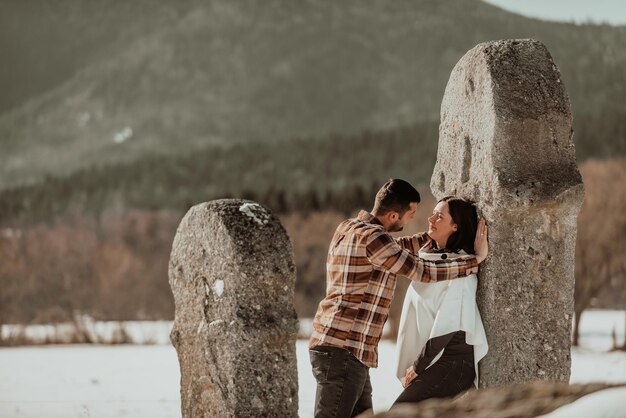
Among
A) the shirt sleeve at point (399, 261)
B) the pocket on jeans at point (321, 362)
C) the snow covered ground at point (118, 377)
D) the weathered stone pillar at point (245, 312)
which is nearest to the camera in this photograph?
the shirt sleeve at point (399, 261)

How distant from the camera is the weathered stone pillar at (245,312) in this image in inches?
297

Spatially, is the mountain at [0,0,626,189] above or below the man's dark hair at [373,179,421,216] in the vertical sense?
above

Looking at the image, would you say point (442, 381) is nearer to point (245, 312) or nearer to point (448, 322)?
point (448, 322)

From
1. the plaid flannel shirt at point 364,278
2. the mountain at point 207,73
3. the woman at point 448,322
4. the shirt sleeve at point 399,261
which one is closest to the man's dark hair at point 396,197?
the plaid flannel shirt at point 364,278

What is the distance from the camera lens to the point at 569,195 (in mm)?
7125

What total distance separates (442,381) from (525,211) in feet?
4.23

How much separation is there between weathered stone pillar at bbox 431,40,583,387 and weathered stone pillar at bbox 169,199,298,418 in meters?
1.43

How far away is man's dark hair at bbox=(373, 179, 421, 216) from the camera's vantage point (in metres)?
7.04

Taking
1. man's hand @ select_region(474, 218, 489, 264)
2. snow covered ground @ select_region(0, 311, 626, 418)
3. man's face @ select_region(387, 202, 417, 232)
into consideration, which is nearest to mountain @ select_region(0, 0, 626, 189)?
→ snow covered ground @ select_region(0, 311, 626, 418)

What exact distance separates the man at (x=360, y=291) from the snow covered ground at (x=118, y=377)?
4491 millimetres

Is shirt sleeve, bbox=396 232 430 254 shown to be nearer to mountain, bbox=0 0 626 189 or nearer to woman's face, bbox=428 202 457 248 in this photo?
woman's face, bbox=428 202 457 248

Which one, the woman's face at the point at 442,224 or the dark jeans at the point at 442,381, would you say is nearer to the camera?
the dark jeans at the point at 442,381

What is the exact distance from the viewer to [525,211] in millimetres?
7125

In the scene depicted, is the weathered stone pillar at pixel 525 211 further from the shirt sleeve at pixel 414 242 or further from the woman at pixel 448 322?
the shirt sleeve at pixel 414 242
